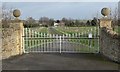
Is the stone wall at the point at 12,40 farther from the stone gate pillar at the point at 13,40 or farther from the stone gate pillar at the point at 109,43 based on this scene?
the stone gate pillar at the point at 109,43

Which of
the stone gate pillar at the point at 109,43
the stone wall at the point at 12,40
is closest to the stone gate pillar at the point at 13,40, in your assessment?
the stone wall at the point at 12,40

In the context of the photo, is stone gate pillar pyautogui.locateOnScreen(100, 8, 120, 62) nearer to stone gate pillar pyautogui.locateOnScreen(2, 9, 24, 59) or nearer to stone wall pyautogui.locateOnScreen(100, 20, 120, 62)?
stone wall pyautogui.locateOnScreen(100, 20, 120, 62)

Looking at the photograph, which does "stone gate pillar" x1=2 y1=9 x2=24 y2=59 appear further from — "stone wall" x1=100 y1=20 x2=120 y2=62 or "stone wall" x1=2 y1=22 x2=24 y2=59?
"stone wall" x1=100 y1=20 x2=120 y2=62

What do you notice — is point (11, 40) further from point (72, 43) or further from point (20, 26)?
point (72, 43)

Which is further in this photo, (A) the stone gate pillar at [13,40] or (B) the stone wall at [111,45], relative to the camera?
(A) the stone gate pillar at [13,40]

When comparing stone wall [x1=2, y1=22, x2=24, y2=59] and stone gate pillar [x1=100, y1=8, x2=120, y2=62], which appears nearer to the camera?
stone gate pillar [x1=100, y1=8, x2=120, y2=62]

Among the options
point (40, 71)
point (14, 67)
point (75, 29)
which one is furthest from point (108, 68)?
point (75, 29)

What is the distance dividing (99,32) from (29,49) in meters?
4.41

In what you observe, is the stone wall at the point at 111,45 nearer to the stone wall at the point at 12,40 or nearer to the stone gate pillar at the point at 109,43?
the stone gate pillar at the point at 109,43

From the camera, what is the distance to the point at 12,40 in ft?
46.3

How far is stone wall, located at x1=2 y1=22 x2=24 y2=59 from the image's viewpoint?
1305cm

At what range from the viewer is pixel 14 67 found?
1020 centimetres

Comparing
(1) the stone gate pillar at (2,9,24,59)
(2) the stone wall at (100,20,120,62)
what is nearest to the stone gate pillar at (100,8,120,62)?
(2) the stone wall at (100,20,120,62)

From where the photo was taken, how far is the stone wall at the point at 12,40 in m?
13.0
